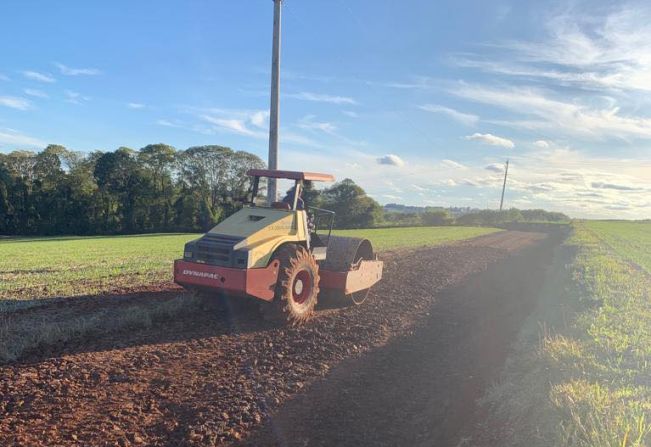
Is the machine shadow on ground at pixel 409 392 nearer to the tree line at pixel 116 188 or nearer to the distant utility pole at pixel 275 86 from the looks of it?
the distant utility pole at pixel 275 86

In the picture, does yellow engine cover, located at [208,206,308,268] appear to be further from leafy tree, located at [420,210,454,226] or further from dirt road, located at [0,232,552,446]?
leafy tree, located at [420,210,454,226]

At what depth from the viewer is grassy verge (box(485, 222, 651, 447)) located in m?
3.87

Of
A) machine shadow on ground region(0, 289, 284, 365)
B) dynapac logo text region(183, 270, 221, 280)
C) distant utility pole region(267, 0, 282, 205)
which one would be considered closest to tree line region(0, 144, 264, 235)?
distant utility pole region(267, 0, 282, 205)

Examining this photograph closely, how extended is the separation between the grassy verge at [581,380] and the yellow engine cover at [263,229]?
151 inches

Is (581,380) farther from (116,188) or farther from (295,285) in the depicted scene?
(116,188)

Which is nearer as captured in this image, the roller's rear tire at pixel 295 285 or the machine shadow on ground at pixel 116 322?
the machine shadow on ground at pixel 116 322

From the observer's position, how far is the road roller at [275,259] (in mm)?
6996

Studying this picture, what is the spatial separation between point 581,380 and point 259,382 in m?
3.61

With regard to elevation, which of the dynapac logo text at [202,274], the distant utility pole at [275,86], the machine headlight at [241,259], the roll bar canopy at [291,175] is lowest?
the dynapac logo text at [202,274]

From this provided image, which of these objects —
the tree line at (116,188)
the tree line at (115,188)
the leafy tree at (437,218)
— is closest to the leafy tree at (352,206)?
the leafy tree at (437,218)

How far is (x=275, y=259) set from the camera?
7.41m

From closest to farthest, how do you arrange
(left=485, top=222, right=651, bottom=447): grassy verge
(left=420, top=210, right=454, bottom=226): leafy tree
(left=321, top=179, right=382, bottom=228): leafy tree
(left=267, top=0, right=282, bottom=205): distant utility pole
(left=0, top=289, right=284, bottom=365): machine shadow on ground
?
(left=485, top=222, right=651, bottom=447): grassy verge, (left=0, top=289, right=284, bottom=365): machine shadow on ground, (left=267, top=0, right=282, bottom=205): distant utility pole, (left=321, top=179, right=382, bottom=228): leafy tree, (left=420, top=210, right=454, bottom=226): leafy tree

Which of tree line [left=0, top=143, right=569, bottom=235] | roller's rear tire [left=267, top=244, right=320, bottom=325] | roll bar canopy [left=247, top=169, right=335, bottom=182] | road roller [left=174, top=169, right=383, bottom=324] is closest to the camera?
road roller [left=174, top=169, right=383, bottom=324]

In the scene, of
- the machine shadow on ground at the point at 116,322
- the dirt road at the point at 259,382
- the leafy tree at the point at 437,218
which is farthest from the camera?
the leafy tree at the point at 437,218
